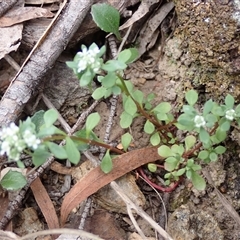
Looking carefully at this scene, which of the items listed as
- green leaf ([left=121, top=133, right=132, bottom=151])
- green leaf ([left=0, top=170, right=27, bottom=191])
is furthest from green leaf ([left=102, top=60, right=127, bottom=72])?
green leaf ([left=0, top=170, right=27, bottom=191])

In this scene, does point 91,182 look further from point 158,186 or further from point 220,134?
point 220,134

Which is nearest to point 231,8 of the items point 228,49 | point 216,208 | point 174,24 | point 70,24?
point 228,49

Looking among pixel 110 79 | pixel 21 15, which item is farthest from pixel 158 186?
pixel 21 15

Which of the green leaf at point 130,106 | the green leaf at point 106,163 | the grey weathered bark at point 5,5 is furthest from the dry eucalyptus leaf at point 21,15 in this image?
the green leaf at point 106,163

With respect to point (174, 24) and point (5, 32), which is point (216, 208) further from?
point (5, 32)

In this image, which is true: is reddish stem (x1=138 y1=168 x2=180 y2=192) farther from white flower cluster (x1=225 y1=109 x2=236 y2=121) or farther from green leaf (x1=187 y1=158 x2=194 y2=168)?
white flower cluster (x1=225 y1=109 x2=236 y2=121)

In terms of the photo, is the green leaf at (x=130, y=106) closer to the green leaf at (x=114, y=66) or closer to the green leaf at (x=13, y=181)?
the green leaf at (x=114, y=66)

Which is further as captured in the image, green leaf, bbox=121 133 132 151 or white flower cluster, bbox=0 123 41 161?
green leaf, bbox=121 133 132 151

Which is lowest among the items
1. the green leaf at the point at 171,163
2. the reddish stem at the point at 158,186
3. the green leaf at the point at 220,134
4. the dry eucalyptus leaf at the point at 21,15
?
the reddish stem at the point at 158,186
